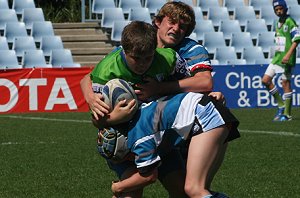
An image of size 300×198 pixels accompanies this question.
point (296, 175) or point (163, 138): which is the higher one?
point (163, 138)

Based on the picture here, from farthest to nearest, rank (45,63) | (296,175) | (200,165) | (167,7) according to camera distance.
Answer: (45,63) → (296,175) → (167,7) → (200,165)

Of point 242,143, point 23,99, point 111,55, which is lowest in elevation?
point 23,99

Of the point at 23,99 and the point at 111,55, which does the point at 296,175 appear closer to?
the point at 111,55

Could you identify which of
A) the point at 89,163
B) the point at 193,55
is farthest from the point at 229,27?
the point at 193,55

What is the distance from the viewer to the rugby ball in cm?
517

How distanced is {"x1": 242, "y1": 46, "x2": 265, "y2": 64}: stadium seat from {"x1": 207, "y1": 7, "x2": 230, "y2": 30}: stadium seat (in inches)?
67.6

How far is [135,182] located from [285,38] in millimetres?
11201

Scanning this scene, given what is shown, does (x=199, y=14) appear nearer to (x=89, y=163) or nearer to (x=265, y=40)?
(x=265, y=40)

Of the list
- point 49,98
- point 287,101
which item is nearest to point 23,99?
point 49,98

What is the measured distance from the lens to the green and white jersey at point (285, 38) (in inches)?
630

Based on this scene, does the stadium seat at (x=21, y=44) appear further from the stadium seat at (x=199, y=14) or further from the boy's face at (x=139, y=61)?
the boy's face at (x=139, y=61)

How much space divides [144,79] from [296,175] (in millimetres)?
3654

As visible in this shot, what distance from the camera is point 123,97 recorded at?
17.0 feet

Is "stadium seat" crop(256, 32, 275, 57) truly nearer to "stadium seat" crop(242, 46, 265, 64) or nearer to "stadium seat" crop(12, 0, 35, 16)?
"stadium seat" crop(242, 46, 265, 64)
